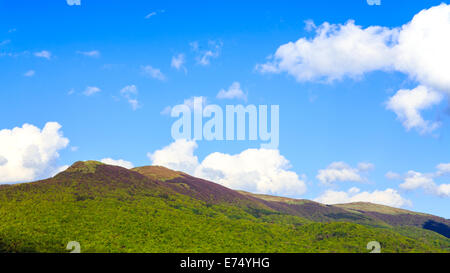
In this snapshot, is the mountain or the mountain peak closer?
the mountain

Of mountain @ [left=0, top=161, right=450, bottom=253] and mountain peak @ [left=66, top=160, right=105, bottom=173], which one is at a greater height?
mountain peak @ [left=66, top=160, right=105, bottom=173]

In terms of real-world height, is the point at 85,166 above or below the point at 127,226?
above

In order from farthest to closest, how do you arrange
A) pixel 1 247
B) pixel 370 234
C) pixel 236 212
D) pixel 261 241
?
pixel 236 212 → pixel 370 234 → pixel 261 241 → pixel 1 247

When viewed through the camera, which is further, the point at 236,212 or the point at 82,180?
the point at 236,212

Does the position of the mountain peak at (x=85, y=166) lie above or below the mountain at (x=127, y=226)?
above

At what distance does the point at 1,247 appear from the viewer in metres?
102

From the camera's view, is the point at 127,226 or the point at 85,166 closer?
the point at 127,226

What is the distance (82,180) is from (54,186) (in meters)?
14.0

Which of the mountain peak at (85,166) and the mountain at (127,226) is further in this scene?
the mountain peak at (85,166)
